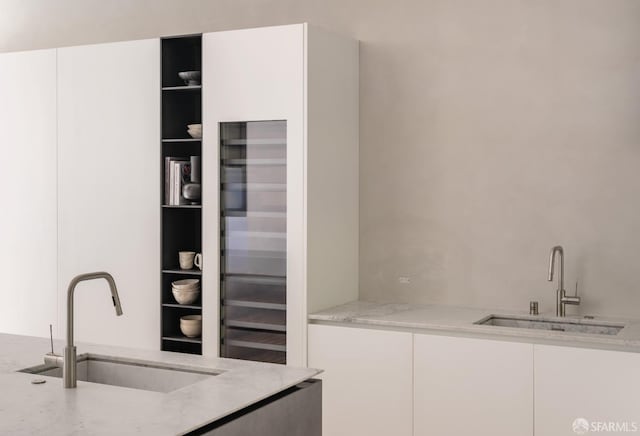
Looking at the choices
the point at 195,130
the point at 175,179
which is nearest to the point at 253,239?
Result: the point at 175,179

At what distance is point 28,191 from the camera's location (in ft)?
16.4

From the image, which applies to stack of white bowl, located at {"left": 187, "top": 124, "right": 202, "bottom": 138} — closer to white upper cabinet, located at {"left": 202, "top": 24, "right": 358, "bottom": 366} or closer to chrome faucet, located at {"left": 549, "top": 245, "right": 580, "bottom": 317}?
white upper cabinet, located at {"left": 202, "top": 24, "right": 358, "bottom": 366}

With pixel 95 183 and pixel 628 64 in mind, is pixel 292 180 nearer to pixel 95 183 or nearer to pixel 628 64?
pixel 95 183

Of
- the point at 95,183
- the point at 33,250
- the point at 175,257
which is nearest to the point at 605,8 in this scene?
the point at 175,257

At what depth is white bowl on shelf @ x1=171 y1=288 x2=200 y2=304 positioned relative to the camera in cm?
446

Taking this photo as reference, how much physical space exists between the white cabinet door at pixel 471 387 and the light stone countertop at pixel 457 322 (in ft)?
0.18

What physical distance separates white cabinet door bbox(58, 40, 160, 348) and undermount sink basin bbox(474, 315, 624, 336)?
190 centimetres

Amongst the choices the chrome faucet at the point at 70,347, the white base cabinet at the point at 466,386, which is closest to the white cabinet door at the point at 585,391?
the white base cabinet at the point at 466,386

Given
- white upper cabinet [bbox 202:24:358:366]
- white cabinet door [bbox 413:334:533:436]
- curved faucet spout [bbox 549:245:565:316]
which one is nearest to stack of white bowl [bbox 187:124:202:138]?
white upper cabinet [bbox 202:24:358:366]

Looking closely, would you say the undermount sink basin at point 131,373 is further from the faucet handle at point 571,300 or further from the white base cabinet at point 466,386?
the faucet handle at point 571,300

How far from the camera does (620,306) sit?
13.0 ft

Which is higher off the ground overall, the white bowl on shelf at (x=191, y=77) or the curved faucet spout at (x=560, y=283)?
the white bowl on shelf at (x=191, y=77)

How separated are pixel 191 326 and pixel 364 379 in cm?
113

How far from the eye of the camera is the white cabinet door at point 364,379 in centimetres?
377
